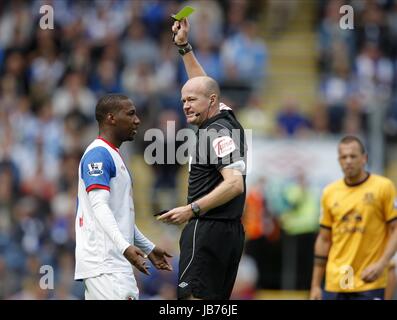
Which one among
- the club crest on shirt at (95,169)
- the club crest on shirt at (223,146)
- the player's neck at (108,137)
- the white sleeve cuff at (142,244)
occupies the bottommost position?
the white sleeve cuff at (142,244)

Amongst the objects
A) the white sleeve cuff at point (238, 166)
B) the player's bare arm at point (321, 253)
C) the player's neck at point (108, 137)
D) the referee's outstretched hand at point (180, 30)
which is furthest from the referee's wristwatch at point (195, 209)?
the player's bare arm at point (321, 253)

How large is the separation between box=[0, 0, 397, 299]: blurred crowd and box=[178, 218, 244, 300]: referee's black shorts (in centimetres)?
610

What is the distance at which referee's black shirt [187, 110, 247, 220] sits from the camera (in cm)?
Answer: 852

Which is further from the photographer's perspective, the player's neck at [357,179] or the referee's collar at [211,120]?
the player's neck at [357,179]

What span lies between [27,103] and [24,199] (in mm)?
2413

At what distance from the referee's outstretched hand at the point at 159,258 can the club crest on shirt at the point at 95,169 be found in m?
0.82

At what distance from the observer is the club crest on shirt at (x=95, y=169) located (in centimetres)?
843

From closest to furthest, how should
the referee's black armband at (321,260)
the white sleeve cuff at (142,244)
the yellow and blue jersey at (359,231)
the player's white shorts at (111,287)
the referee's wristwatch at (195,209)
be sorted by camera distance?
1. the referee's wristwatch at (195,209)
2. the player's white shorts at (111,287)
3. the white sleeve cuff at (142,244)
4. the yellow and blue jersey at (359,231)
5. the referee's black armband at (321,260)

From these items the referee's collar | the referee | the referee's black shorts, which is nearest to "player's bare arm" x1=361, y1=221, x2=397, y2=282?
the referee

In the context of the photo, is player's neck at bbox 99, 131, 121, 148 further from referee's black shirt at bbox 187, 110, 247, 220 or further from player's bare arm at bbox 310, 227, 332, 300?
player's bare arm at bbox 310, 227, 332, 300

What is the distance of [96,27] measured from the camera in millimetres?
19875

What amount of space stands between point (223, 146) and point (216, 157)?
0.10 metres

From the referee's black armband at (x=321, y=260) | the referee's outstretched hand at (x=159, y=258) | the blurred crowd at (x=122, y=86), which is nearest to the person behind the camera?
the referee's outstretched hand at (x=159, y=258)

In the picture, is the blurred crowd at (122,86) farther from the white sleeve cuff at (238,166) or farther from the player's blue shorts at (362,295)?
the white sleeve cuff at (238,166)
